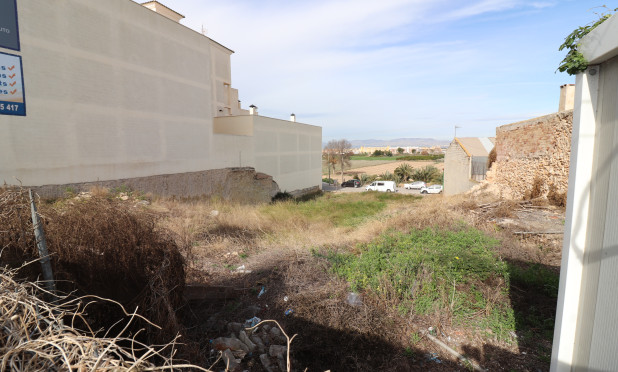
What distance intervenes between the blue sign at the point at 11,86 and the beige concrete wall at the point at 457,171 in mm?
20033

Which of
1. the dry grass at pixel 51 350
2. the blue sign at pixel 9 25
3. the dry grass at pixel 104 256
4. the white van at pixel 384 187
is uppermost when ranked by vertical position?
the blue sign at pixel 9 25

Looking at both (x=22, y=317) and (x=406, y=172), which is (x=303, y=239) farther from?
(x=406, y=172)

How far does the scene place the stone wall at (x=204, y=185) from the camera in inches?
430

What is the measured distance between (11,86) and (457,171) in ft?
72.3

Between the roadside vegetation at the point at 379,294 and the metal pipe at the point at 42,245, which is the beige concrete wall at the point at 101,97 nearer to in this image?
the roadside vegetation at the point at 379,294

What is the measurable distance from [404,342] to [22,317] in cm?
387

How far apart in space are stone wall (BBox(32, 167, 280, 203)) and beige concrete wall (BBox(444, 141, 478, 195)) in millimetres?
12376

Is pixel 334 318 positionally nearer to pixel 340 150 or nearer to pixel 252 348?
pixel 252 348

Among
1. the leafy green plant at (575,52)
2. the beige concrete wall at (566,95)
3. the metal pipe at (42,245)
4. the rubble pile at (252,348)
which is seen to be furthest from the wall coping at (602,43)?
the beige concrete wall at (566,95)

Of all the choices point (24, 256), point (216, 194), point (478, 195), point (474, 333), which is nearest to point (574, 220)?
point (474, 333)

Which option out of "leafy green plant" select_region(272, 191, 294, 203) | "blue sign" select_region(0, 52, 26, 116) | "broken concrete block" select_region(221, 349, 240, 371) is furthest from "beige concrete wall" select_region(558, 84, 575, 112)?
"blue sign" select_region(0, 52, 26, 116)

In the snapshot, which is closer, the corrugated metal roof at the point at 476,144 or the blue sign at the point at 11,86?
the blue sign at the point at 11,86

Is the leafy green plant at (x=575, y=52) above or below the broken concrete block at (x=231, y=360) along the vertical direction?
above

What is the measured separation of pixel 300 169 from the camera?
2761 centimetres
